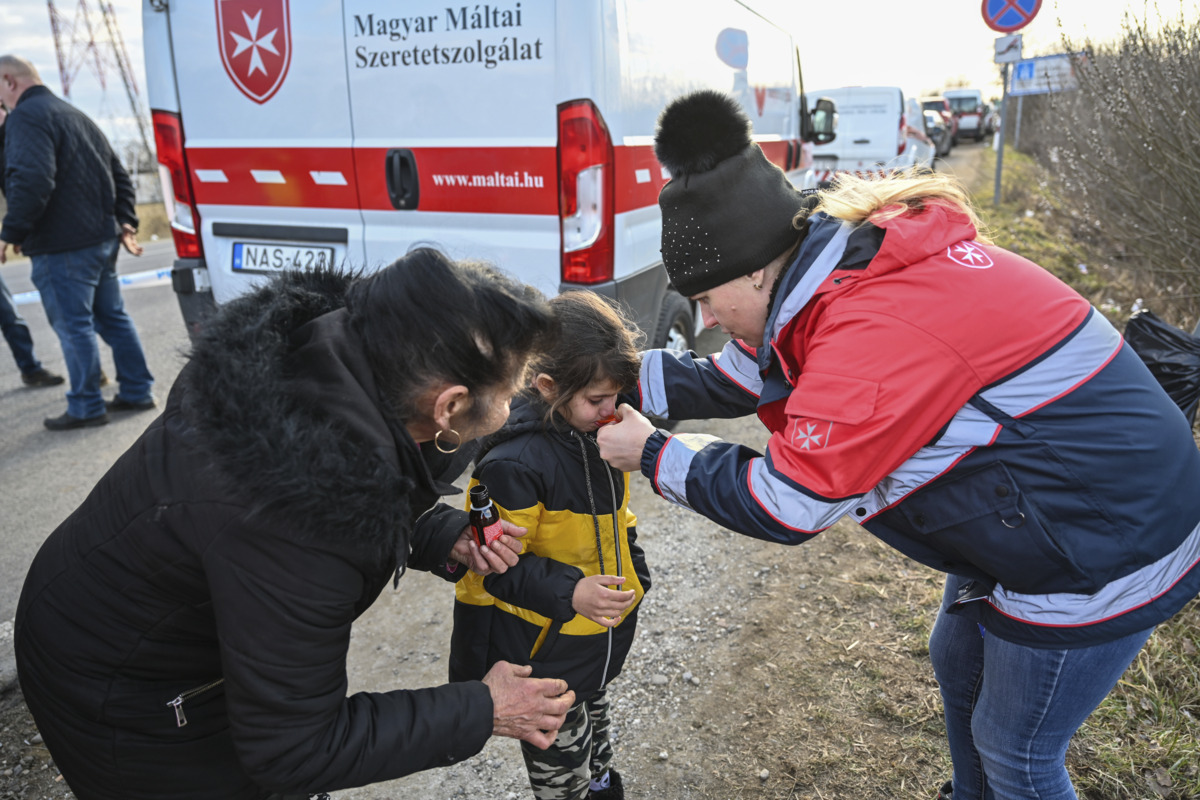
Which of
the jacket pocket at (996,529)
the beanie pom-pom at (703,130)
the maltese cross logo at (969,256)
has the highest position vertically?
the beanie pom-pom at (703,130)

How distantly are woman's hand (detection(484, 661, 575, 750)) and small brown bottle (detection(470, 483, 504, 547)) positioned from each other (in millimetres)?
319

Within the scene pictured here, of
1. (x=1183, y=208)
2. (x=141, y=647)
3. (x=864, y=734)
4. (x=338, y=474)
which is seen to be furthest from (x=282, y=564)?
(x=1183, y=208)

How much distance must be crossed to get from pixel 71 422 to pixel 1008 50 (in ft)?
35.8

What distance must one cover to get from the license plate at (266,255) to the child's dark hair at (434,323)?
313 centimetres

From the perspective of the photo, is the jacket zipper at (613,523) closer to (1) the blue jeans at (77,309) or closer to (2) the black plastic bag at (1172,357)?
(2) the black plastic bag at (1172,357)

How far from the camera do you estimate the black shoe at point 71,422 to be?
4.87m

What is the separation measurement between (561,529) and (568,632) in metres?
0.24

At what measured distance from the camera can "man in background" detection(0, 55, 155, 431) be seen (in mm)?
4688

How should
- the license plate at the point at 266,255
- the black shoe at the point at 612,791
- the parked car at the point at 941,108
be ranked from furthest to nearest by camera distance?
1. the parked car at the point at 941,108
2. the license plate at the point at 266,255
3. the black shoe at the point at 612,791

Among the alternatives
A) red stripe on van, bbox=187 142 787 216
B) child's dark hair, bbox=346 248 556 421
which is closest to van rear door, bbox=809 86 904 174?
red stripe on van, bbox=187 142 787 216

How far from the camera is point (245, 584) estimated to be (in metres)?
1.15

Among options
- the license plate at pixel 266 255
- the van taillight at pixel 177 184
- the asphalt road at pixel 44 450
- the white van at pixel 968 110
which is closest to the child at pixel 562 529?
the asphalt road at pixel 44 450

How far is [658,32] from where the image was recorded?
387 centimetres

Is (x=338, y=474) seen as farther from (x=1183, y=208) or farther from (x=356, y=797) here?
(x=1183, y=208)
